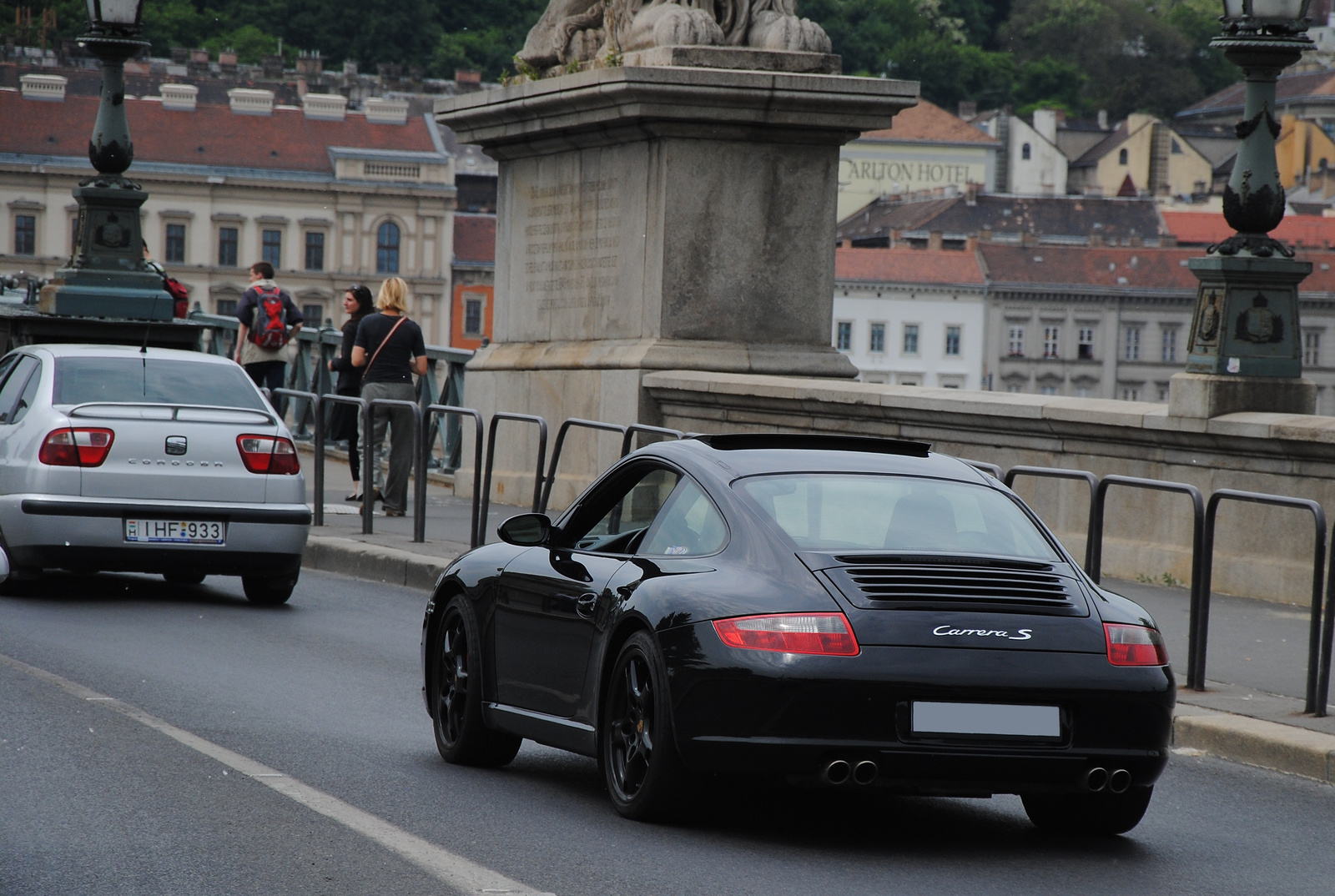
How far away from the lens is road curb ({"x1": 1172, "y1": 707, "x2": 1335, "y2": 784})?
8.31 metres

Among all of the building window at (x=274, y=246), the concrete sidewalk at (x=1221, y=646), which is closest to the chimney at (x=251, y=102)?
the building window at (x=274, y=246)

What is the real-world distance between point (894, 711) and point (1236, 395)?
731cm

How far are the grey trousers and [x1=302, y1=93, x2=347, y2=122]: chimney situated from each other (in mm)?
110273

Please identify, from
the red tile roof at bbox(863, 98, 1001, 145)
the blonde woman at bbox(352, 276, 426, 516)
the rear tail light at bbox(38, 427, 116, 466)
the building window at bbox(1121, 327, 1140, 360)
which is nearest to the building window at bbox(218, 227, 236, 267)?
the building window at bbox(1121, 327, 1140, 360)

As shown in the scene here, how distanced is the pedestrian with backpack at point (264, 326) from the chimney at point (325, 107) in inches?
4126

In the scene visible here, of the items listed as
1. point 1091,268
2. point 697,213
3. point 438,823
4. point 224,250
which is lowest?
point 438,823

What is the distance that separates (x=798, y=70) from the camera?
16516mm

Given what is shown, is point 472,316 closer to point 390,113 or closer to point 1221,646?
point 390,113

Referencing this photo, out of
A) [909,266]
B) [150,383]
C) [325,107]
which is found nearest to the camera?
[150,383]

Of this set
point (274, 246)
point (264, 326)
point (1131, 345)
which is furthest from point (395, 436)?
point (1131, 345)

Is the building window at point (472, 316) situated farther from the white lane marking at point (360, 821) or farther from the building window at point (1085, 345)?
the white lane marking at point (360, 821)

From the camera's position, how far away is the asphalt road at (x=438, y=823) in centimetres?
607

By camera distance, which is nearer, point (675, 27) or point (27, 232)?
point (675, 27)

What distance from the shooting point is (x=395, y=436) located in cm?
1703
